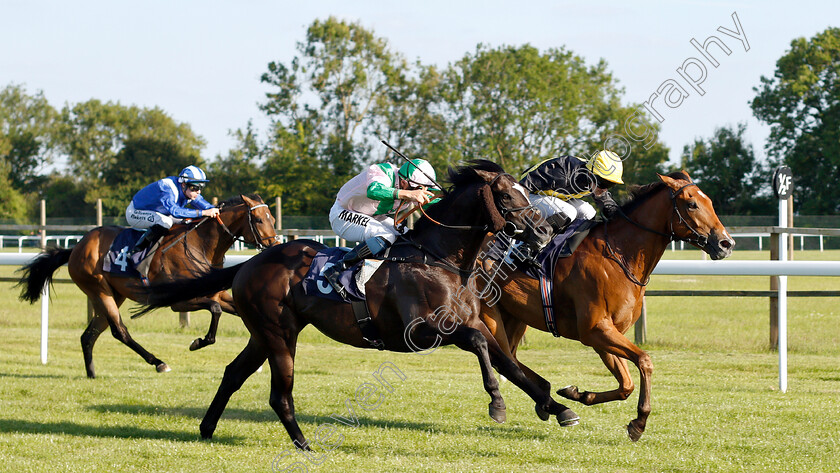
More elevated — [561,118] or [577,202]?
[561,118]

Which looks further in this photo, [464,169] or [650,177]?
[650,177]

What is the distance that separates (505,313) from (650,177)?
3249 cm

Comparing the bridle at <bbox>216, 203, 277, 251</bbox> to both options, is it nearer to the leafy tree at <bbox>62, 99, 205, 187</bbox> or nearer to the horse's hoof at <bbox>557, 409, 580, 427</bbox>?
the horse's hoof at <bbox>557, 409, 580, 427</bbox>

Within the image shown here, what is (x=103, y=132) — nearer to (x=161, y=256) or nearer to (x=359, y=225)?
(x=161, y=256)

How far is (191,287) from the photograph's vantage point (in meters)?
Result: 5.48

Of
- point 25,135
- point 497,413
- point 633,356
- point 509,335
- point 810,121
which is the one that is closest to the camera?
point 497,413

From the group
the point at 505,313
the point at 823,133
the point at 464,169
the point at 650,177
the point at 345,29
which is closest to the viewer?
the point at 464,169

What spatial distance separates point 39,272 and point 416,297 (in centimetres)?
535

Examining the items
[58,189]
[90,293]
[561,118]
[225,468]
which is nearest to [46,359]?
[90,293]

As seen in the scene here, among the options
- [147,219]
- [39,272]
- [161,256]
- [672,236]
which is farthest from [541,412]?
[39,272]

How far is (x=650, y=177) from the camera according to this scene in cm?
3688

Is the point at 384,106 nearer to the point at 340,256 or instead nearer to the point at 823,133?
the point at 823,133

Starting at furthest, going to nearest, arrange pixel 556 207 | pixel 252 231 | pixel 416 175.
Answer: pixel 252 231 < pixel 556 207 < pixel 416 175

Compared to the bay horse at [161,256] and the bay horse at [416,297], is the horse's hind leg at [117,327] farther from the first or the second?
the bay horse at [416,297]
